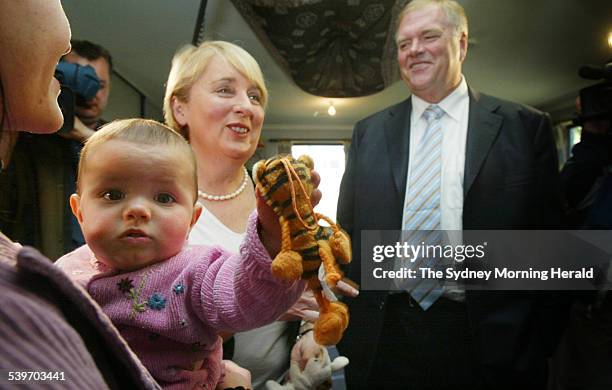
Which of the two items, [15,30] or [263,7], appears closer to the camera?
[15,30]

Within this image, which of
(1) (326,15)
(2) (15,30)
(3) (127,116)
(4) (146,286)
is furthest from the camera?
(1) (326,15)

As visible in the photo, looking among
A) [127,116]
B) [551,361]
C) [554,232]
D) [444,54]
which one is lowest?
[551,361]

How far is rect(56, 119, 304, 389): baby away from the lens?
407mm

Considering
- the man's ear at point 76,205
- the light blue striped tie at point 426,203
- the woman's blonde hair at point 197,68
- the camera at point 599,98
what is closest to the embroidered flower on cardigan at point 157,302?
the man's ear at point 76,205

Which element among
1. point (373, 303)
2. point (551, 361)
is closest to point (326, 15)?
point (373, 303)

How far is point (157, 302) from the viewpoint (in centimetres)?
43

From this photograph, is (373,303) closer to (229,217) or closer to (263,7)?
(229,217)

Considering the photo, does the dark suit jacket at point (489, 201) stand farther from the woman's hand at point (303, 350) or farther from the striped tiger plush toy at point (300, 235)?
the striped tiger plush toy at point (300, 235)

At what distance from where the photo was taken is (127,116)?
1.84 feet

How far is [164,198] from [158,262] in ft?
0.22

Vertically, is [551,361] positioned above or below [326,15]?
below

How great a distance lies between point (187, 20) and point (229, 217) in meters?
0.29

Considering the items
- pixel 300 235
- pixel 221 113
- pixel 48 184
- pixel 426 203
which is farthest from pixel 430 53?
pixel 48 184

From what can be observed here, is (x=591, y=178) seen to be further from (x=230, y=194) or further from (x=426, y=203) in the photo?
(x=230, y=194)
